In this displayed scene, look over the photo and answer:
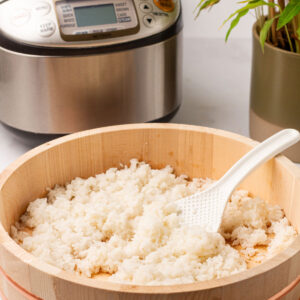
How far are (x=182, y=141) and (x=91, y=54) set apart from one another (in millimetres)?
257

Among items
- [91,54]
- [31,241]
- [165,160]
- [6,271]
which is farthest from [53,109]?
[6,271]

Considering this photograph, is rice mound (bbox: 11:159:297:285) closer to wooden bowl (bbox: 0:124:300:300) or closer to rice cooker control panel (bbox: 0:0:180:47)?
wooden bowl (bbox: 0:124:300:300)

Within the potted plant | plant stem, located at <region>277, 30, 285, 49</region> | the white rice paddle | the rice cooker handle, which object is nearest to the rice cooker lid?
the potted plant

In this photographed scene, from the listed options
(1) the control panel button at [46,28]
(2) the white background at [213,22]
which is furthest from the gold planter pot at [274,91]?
(2) the white background at [213,22]

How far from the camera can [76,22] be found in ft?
3.77

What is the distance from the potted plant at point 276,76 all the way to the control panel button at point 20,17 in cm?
35

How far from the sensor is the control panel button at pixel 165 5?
1.21 meters

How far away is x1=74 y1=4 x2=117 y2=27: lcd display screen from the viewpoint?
1.15 m

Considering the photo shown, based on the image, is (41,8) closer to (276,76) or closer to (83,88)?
(83,88)

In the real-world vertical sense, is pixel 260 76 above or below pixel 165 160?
above

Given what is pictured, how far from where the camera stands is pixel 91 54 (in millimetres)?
1141

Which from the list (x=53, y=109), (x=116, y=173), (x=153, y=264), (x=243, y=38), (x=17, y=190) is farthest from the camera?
(x=243, y=38)

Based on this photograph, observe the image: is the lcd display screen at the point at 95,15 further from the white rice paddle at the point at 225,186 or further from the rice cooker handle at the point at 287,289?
the rice cooker handle at the point at 287,289

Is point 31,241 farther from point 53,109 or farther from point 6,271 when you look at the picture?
point 53,109
